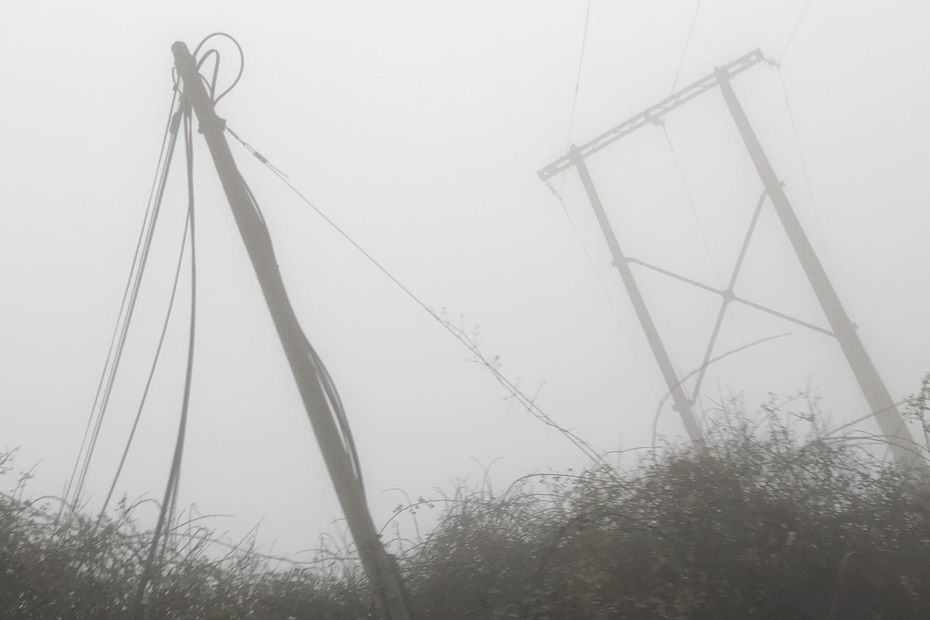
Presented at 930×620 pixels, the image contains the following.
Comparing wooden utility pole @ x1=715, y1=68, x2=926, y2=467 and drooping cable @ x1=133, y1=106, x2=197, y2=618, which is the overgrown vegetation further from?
wooden utility pole @ x1=715, y1=68, x2=926, y2=467

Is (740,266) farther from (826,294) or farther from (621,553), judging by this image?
(621,553)

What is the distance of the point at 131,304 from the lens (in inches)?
272

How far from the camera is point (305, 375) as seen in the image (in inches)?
207

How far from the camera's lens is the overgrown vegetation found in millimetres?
4762

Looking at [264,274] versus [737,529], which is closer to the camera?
[737,529]

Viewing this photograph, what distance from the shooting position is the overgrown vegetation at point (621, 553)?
476 cm

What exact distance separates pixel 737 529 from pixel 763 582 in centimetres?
37

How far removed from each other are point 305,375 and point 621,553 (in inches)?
91.4

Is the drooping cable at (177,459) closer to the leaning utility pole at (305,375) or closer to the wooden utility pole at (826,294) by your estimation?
the leaning utility pole at (305,375)

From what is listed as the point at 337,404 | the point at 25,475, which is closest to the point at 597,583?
the point at 337,404

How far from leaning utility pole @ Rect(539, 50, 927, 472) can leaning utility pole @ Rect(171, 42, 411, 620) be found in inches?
217

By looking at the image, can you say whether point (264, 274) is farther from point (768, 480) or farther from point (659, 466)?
point (768, 480)

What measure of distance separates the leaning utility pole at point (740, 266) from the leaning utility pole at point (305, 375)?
5.50m

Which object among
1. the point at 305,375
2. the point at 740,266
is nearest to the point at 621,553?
the point at 305,375
